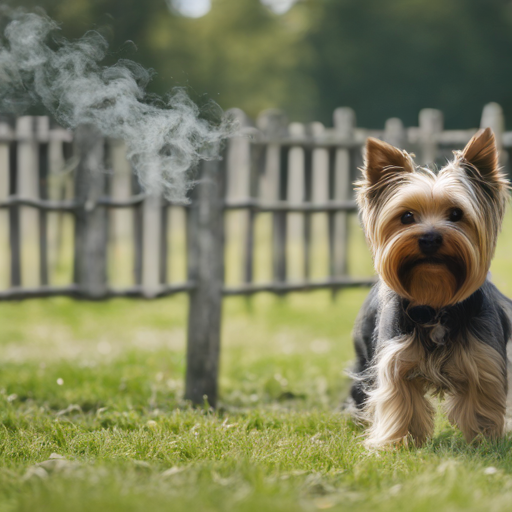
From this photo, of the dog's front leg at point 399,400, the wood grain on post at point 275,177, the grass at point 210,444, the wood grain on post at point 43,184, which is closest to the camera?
the grass at point 210,444

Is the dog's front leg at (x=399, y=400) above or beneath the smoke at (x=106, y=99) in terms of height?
beneath

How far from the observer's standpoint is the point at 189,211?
5.66 metres

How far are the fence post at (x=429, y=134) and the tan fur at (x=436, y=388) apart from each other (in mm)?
4017

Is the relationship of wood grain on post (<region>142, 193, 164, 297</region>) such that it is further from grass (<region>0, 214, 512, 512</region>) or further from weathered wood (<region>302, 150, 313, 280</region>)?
weathered wood (<region>302, 150, 313, 280</region>)

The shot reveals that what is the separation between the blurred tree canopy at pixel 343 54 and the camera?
2389cm

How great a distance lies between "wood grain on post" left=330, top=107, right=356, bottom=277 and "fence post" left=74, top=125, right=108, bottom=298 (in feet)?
7.96

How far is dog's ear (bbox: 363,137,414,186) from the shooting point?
3.73m

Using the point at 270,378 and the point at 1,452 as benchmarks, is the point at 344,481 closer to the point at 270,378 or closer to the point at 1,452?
the point at 1,452

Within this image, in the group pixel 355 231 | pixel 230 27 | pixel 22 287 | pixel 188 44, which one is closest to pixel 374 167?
pixel 22 287

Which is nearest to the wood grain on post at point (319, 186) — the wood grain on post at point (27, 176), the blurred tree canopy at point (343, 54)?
the wood grain on post at point (27, 176)

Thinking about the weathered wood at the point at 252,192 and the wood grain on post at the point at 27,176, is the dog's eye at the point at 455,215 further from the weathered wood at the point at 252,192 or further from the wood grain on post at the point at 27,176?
the wood grain on post at the point at 27,176

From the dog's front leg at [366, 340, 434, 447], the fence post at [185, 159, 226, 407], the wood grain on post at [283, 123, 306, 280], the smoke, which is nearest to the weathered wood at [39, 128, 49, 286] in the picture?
the smoke

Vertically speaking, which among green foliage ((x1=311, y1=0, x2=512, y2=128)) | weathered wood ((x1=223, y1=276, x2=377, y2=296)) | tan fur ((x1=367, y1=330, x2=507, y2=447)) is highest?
green foliage ((x1=311, y1=0, x2=512, y2=128))

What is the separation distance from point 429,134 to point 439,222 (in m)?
4.39
